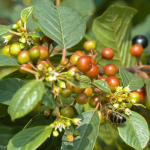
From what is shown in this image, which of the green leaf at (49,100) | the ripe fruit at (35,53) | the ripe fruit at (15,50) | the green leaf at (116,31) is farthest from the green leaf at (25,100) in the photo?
the green leaf at (116,31)

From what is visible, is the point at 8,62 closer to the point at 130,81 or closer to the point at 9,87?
the point at 9,87

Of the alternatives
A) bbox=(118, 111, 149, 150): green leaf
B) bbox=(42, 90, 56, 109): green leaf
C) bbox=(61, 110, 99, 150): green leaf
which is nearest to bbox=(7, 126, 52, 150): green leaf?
bbox=(42, 90, 56, 109): green leaf

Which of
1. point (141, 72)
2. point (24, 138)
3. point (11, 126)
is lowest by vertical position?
point (11, 126)

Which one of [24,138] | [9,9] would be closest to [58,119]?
[24,138]

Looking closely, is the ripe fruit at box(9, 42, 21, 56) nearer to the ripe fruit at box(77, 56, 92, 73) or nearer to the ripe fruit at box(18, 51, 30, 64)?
the ripe fruit at box(18, 51, 30, 64)

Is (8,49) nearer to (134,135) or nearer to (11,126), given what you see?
(11,126)

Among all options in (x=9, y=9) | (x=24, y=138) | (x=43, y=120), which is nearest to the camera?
(x=24, y=138)
